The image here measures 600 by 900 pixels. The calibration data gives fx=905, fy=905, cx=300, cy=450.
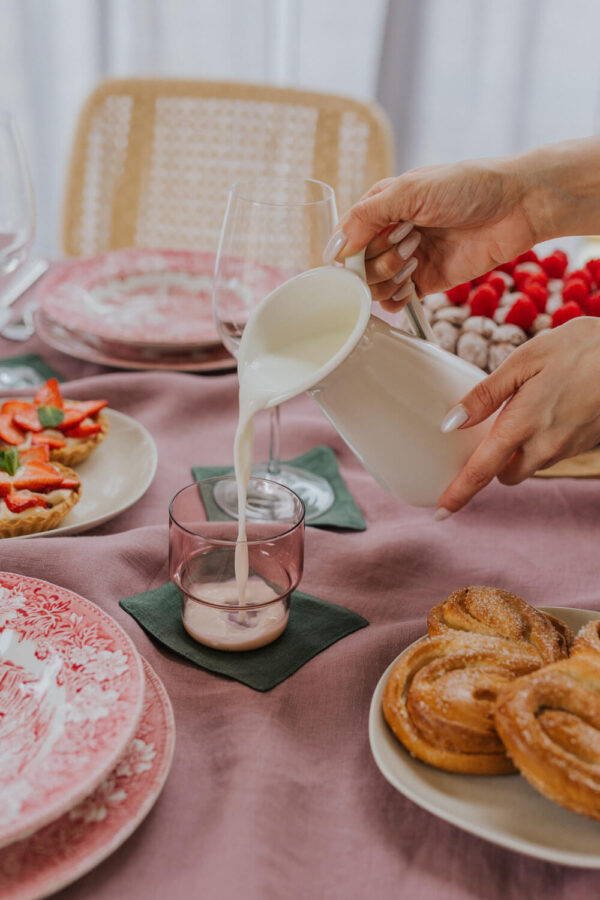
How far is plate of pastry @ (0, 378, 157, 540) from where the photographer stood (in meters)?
1.03

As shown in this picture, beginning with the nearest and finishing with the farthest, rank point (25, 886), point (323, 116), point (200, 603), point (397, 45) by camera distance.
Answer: point (25, 886)
point (200, 603)
point (323, 116)
point (397, 45)

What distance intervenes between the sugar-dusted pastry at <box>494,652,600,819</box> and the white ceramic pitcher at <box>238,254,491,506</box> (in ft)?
0.87

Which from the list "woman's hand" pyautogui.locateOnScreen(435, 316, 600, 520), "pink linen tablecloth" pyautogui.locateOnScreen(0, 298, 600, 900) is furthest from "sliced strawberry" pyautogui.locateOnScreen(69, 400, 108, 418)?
"woman's hand" pyautogui.locateOnScreen(435, 316, 600, 520)

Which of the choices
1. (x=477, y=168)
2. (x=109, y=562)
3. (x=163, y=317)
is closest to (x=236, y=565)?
(x=109, y=562)

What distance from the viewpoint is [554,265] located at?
4.50 feet

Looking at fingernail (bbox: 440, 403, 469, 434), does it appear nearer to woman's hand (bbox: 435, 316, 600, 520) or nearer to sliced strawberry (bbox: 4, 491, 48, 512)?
woman's hand (bbox: 435, 316, 600, 520)

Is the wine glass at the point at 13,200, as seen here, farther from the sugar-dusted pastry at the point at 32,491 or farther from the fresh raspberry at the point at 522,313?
the fresh raspberry at the point at 522,313

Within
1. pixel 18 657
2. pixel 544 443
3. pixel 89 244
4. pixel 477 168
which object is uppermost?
pixel 477 168

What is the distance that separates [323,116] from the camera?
7.34ft

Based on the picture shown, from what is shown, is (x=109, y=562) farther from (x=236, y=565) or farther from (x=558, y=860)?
(x=558, y=860)

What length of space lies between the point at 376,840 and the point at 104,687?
0.24 m

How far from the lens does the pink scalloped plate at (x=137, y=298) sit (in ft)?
4.92

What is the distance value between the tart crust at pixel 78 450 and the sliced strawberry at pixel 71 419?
2cm

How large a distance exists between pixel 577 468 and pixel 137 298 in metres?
0.86
